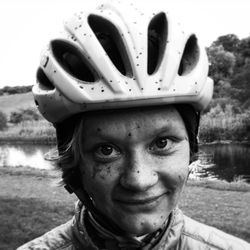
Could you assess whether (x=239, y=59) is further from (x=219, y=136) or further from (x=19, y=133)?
(x=19, y=133)

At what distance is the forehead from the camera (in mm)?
1729

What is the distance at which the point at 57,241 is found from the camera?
221 centimetres

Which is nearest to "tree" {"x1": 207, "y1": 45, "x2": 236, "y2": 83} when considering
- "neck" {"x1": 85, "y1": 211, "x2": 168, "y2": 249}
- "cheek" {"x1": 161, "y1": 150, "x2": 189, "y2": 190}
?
"neck" {"x1": 85, "y1": 211, "x2": 168, "y2": 249}

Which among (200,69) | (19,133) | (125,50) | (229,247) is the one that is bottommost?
(19,133)

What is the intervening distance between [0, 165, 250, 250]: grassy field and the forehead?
4469mm

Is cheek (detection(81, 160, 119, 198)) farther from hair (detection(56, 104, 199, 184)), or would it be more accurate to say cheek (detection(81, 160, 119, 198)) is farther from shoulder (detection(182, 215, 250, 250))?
shoulder (detection(182, 215, 250, 250))

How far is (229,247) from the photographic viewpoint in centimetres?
203

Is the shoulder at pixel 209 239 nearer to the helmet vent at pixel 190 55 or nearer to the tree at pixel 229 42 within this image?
the helmet vent at pixel 190 55

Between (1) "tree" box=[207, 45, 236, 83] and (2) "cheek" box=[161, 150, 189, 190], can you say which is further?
(1) "tree" box=[207, 45, 236, 83]

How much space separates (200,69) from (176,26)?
0.81ft

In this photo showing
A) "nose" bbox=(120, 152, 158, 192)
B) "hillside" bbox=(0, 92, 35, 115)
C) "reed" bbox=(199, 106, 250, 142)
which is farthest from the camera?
"hillside" bbox=(0, 92, 35, 115)

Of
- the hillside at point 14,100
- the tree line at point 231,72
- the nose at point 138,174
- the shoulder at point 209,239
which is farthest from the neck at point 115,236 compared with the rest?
the hillside at point 14,100

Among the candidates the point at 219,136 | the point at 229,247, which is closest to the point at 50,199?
the point at 229,247

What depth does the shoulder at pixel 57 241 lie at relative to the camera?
86.3 inches
